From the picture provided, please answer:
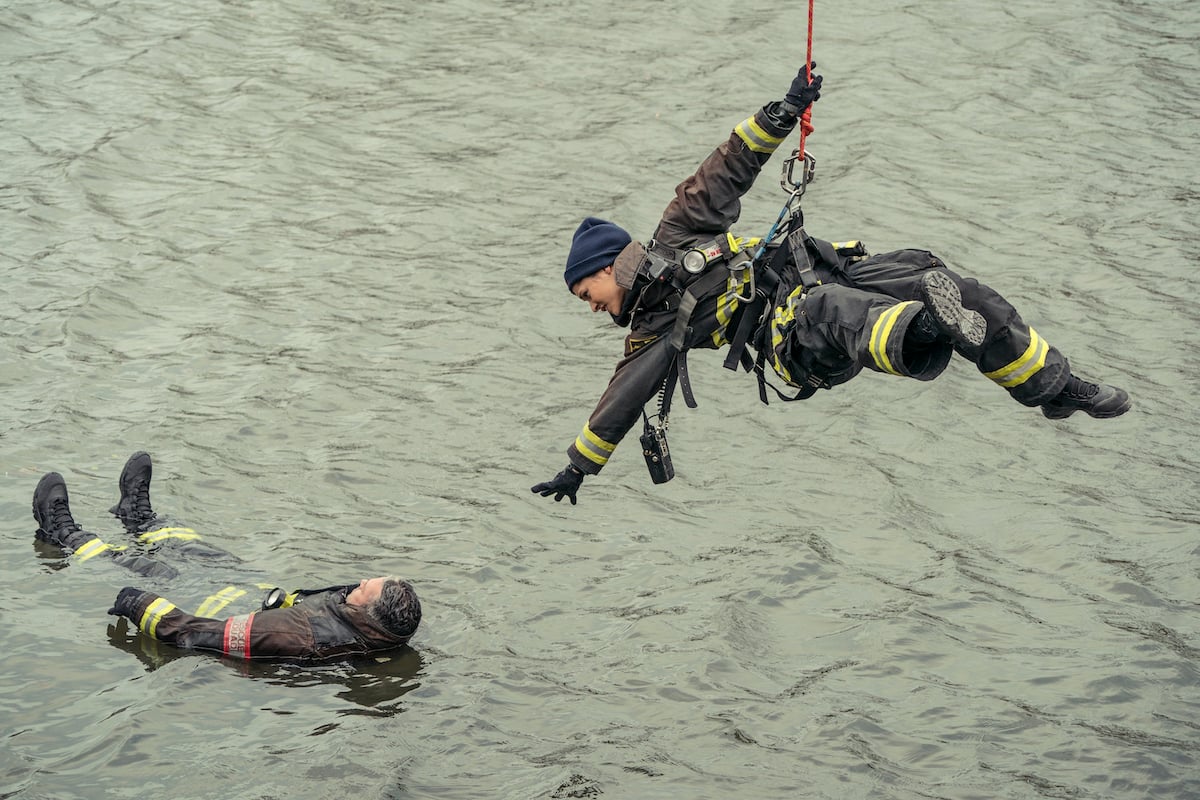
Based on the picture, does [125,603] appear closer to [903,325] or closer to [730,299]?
[730,299]

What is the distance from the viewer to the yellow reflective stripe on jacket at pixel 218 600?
9.34 m

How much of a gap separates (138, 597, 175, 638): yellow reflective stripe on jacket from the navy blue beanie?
11.5 ft

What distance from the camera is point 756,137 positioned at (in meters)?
7.77

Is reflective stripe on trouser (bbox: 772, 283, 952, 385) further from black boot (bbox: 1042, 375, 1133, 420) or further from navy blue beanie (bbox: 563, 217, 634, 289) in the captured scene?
navy blue beanie (bbox: 563, 217, 634, 289)

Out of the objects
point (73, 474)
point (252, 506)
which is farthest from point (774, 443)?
point (73, 474)

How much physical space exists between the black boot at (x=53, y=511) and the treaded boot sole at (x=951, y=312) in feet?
20.7

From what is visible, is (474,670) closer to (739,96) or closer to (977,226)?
(977,226)

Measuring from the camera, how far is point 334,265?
543 inches

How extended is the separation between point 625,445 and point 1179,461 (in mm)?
4601

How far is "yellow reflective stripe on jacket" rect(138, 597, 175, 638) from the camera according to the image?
895 cm

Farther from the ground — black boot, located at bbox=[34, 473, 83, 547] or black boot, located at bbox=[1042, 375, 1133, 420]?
black boot, located at bbox=[1042, 375, 1133, 420]

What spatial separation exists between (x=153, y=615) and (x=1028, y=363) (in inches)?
226

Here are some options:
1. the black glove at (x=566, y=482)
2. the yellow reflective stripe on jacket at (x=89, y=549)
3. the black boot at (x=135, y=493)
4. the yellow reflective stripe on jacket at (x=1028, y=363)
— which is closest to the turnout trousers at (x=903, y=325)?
the yellow reflective stripe on jacket at (x=1028, y=363)

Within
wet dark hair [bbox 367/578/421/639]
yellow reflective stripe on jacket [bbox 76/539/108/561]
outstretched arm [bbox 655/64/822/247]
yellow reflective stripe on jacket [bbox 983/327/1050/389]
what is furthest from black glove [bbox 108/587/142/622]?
yellow reflective stripe on jacket [bbox 983/327/1050/389]
